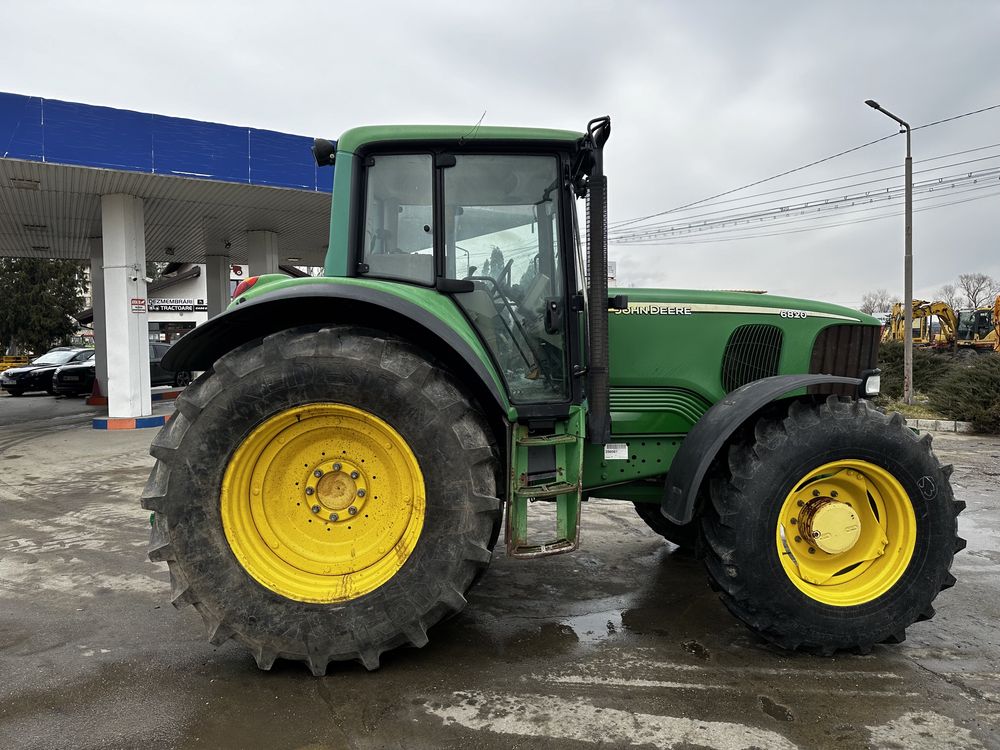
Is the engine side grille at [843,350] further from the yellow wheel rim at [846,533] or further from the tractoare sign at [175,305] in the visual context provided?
the tractoare sign at [175,305]

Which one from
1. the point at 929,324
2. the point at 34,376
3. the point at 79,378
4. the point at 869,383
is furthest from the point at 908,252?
the point at 34,376

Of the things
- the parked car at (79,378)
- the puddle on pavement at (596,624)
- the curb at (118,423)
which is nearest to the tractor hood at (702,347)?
the puddle on pavement at (596,624)

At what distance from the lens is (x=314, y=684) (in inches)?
104

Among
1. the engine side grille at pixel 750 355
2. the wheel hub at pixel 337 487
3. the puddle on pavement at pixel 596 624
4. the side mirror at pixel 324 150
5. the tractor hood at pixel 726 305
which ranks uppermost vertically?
the side mirror at pixel 324 150

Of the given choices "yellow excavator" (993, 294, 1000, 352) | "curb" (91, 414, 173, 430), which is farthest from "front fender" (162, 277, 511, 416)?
"yellow excavator" (993, 294, 1000, 352)

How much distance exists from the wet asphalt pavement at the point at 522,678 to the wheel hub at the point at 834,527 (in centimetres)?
50

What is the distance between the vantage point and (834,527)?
114 inches

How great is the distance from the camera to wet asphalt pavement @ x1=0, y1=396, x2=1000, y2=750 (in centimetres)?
231

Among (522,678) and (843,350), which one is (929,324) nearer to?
(843,350)

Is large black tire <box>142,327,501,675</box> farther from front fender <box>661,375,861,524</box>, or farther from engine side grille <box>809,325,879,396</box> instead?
engine side grille <box>809,325,879,396</box>

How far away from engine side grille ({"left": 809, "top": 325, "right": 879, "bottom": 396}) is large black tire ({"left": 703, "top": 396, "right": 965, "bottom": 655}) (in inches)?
28.2

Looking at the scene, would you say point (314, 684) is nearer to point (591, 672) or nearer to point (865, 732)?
point (591, 672)

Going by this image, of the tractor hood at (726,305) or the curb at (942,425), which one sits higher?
the tractor hood at (726,305)

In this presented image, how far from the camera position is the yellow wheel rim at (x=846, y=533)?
290 centimetres
